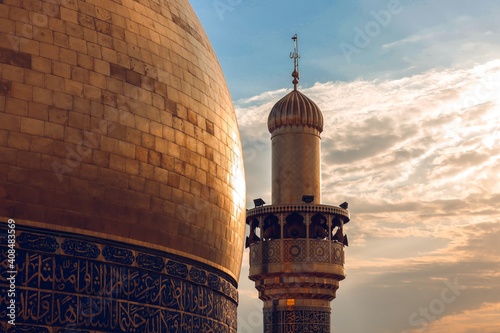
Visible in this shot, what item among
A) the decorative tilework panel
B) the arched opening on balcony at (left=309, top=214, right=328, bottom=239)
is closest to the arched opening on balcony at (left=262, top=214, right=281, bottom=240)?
the arched opening on balcony at (left=309, top=214, right=328, bottom=239)

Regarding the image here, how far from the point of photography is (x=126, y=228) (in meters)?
10.9

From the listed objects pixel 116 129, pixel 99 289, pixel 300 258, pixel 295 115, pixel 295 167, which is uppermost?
pixel 295 115

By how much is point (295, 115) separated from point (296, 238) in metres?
4.08

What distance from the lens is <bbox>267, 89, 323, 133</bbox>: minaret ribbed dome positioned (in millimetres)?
27891

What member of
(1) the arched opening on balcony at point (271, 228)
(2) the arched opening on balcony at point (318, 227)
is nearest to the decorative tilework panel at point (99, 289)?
(2) the arched opening on balcony at point (318, 227)

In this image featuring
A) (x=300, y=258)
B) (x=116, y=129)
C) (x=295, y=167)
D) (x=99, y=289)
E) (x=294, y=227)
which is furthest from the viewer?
(x=295, y=167)

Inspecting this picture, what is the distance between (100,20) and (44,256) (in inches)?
126

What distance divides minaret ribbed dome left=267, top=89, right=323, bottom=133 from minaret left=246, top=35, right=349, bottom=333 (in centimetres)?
3

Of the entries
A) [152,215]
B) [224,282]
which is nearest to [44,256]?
[152,215]

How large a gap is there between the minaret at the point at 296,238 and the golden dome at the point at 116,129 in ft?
42.7

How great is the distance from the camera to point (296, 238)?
86.6 feet

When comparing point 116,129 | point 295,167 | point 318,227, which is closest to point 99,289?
point 116,129

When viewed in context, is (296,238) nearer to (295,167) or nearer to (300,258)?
(300,258)

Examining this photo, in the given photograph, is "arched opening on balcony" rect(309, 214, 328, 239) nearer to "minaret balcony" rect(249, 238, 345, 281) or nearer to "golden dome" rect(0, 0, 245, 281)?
"minaret balcony" rect(249, 238, 345, 281)
